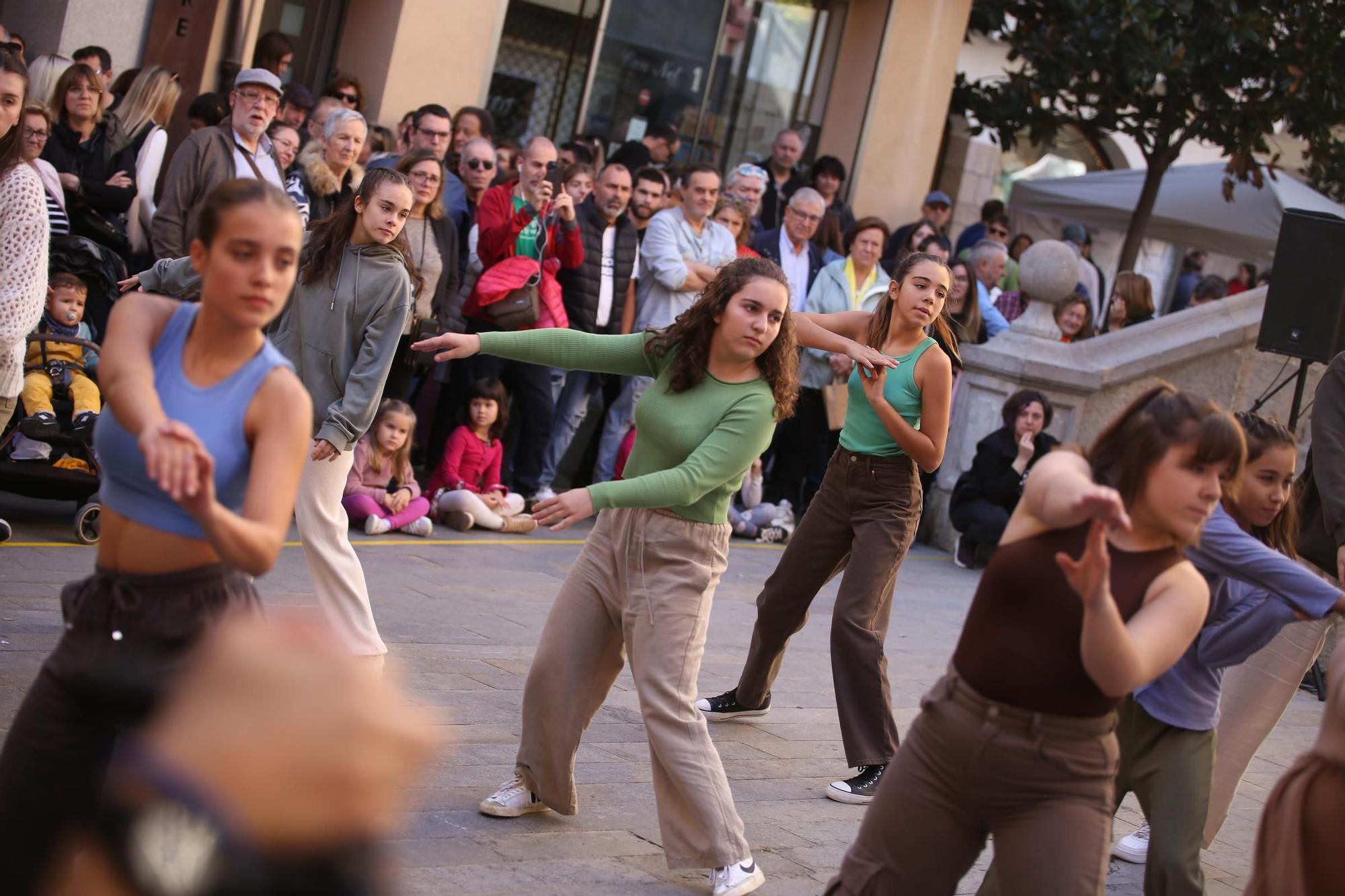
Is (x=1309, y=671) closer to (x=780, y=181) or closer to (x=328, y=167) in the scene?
(x=780, y=181)

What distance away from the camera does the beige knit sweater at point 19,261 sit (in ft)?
21.2

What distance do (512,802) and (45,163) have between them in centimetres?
510

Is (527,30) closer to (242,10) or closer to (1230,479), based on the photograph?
(242,10)

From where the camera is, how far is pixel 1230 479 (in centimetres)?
354

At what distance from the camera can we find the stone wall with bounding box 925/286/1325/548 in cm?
1270

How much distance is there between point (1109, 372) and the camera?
12695 mm

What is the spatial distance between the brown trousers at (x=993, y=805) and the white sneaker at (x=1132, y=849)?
2669mm

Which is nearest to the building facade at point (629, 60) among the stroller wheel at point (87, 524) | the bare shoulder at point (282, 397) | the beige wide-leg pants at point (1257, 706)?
the stroller wheel at point (87, 524)

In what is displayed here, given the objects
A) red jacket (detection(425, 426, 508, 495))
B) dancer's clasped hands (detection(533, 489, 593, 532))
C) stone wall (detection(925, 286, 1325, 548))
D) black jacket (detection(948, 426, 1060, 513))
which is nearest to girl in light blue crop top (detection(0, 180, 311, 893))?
dancer's clasped hands (detection(533, 489, 593, 532))

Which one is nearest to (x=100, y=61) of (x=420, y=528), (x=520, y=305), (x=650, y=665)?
(x=520, y=305)

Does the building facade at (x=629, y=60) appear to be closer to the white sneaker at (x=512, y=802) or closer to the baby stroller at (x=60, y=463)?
the baby stroller at (x=60, y=463)

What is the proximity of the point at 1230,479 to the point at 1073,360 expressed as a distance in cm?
948

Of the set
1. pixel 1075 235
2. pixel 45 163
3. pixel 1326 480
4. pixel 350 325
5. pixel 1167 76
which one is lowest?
pixel 350 325

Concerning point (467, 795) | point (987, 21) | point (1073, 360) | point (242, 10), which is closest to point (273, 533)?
point (467, 795)
